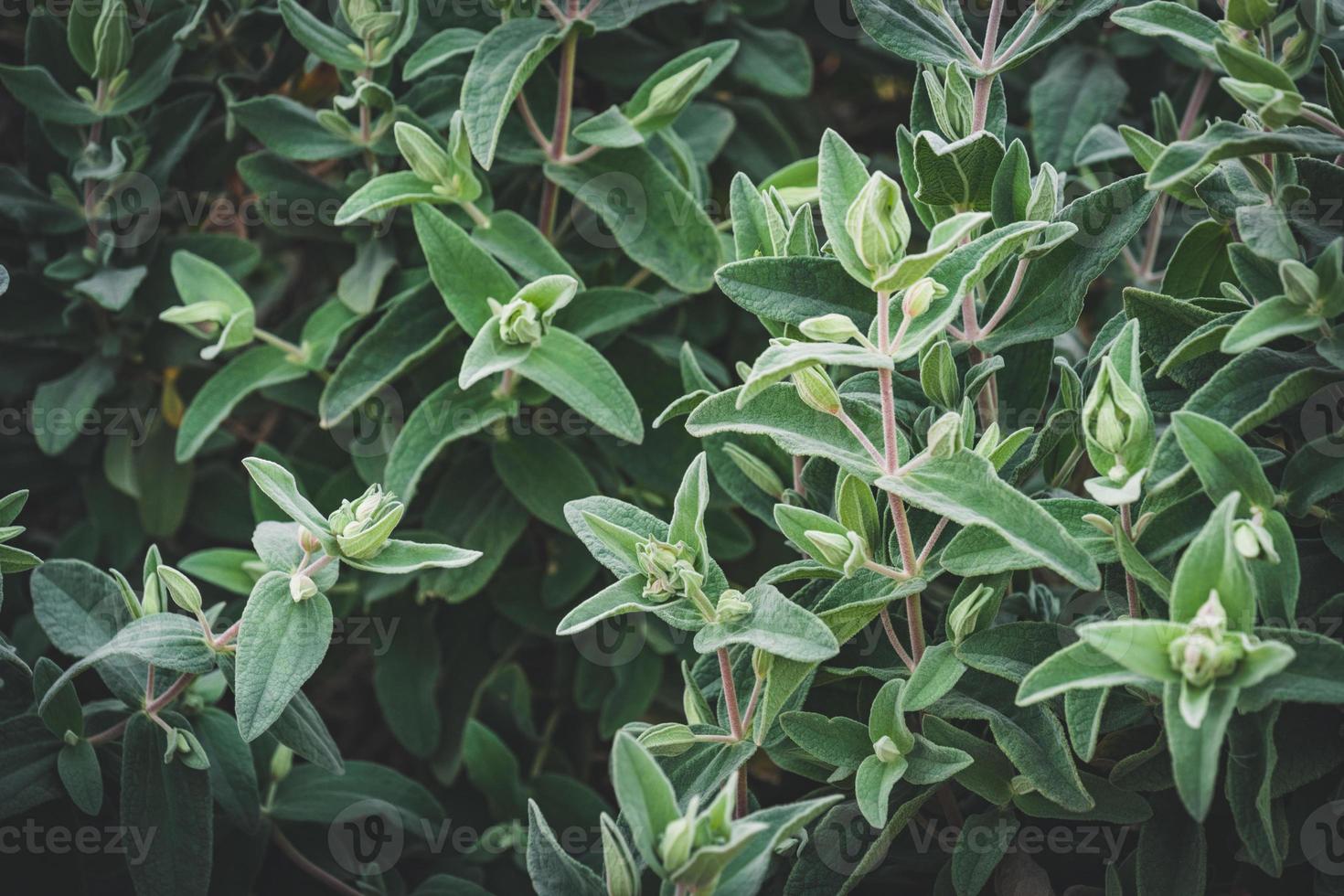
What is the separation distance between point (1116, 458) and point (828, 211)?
11.6 inches

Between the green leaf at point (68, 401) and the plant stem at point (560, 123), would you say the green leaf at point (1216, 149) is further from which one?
the green leaf at point (68, 401)

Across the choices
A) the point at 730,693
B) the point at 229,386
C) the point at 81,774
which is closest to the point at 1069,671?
the point at 730,693

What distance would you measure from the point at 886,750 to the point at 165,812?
69 centimetres

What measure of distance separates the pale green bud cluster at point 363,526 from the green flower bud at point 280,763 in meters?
0.46

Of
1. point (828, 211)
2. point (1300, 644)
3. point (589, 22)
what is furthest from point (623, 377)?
point (1300, 644)

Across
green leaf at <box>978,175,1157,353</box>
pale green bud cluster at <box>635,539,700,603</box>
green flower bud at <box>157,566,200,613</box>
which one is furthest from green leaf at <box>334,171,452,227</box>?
green leaf at <box>978,175,1157,353</box>

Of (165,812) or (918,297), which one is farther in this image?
(165,812)

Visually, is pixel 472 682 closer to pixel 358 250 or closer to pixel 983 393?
pixel 358 250

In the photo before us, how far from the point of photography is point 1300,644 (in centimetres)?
79

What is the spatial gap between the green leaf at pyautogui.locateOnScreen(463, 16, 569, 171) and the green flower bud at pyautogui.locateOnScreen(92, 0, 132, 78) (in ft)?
1.54

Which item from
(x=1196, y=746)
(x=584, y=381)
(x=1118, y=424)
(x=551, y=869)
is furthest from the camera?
(x=584, y=381)

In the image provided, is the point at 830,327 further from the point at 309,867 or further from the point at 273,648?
the point at 309,867

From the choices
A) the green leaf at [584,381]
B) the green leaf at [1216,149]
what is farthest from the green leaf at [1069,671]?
the green leaf at [584,381]

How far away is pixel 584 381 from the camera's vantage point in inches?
45.9
